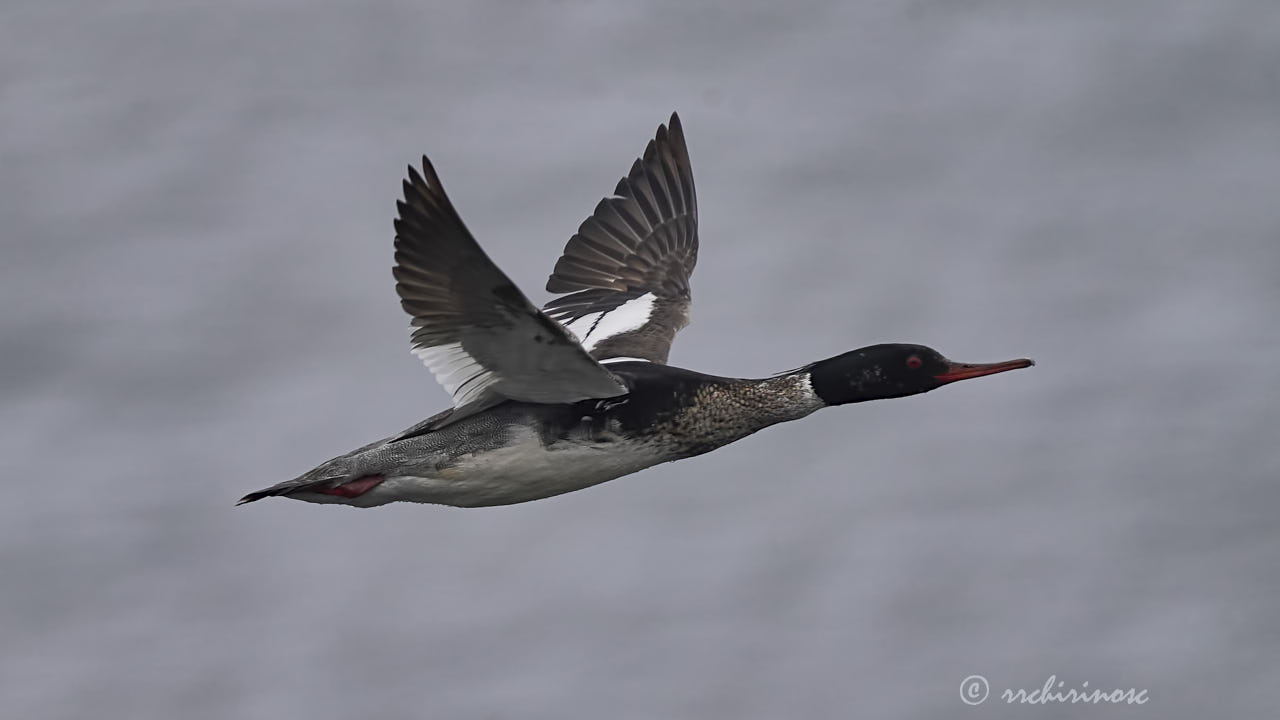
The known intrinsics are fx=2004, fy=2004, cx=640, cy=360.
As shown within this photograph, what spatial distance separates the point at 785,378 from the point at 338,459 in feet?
9.90

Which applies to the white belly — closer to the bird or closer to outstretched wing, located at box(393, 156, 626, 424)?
the bird

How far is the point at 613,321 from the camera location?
15.6 m

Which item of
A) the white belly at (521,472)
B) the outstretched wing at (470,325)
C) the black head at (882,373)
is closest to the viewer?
the outstretched wing at (470,325)

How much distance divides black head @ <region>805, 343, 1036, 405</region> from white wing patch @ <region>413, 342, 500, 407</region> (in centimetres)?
233

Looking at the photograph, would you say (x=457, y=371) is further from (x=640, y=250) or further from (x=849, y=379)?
(x=640, y=250)

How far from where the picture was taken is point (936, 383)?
1345 centimetres

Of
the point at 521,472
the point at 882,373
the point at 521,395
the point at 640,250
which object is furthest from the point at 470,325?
the point at 640,250

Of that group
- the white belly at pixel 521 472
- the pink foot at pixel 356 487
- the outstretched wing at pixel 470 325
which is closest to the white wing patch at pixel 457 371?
the outstretched wing at pixel 470 325

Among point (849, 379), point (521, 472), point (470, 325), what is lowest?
point (521, 472)

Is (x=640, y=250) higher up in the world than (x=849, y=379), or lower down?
higher up

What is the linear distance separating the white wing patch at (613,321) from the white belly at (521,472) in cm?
223

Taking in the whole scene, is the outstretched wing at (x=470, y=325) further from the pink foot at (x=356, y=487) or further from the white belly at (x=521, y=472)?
the pink foot at (x=356, y=487)

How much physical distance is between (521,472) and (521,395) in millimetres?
492

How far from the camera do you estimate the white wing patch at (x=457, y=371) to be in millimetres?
12164
